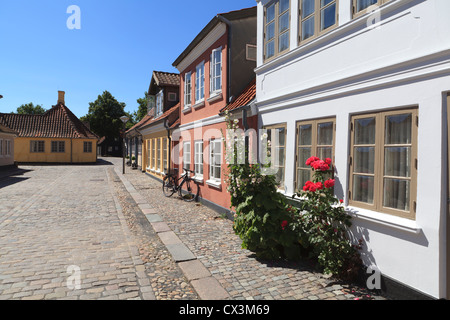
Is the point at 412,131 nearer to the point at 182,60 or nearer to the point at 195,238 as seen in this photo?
the point at 195,238

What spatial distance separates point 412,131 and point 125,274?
4191mm

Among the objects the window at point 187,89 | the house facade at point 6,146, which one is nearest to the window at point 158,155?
the window at point 187,89

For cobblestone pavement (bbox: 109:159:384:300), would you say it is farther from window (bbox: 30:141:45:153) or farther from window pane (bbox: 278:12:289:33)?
window (bbox: 30:141:45:153)

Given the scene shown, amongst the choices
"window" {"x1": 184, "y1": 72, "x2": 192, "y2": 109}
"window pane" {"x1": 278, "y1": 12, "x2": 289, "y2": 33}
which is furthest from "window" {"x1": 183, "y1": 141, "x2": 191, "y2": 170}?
"window pane" {"x1": 278, "y1": 12, "x2": 289, "y2": 33}

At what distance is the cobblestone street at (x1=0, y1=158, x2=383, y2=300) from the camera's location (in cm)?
396

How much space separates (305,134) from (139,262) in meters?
3.46

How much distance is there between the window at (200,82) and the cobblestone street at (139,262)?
13.6 feet

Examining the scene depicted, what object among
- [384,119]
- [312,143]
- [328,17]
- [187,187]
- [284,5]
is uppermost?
[284,5]

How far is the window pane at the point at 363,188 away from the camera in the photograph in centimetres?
413

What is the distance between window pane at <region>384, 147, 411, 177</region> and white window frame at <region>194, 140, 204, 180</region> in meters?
7.23

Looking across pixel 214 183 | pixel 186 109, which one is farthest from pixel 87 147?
pixel 214 183

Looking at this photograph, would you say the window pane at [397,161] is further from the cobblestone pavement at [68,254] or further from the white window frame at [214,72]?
the white window frame at [214,72]

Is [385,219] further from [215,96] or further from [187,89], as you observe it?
[187,89]

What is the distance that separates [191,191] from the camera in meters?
11.5
